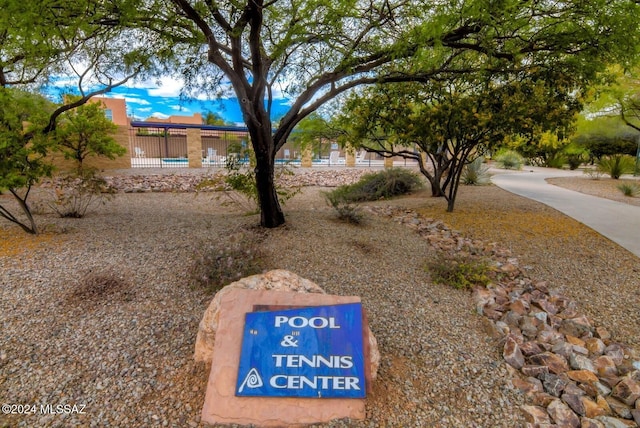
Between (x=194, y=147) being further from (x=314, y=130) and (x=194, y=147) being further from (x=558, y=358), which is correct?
(x=558, y=358)

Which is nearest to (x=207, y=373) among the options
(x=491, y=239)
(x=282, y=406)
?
(x=282, y=406)

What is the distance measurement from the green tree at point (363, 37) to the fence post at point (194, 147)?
47.7ft

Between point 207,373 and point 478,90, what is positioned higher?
point 478,90

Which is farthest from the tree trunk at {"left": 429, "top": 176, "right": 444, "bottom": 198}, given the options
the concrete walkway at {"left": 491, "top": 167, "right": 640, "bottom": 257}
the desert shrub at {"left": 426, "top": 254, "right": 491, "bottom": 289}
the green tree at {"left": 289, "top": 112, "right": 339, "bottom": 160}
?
the desert shrub at {"left": 426, "top": 254, "right": 491, "bottom": 289}

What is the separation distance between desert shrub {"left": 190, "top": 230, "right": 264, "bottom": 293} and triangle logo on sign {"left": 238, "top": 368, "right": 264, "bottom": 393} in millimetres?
1537

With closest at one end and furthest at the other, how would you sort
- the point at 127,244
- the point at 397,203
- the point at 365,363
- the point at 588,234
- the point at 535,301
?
the point at 365,363, the point at 535,301, the point at 127,244, the point at 588,234, the point at 397,203

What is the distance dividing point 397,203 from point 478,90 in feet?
11.2

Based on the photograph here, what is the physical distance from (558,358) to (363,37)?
5.00m

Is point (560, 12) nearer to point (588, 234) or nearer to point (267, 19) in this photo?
point (588, 234)

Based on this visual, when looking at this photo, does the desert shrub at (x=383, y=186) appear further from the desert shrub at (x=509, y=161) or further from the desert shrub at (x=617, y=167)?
the desert shrub at (x=509, y=161)

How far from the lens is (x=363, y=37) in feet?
18.7

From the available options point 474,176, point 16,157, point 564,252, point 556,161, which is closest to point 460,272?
point 564,252

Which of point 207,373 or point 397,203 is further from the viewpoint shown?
point 397,203

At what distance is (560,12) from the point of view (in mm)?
4527
